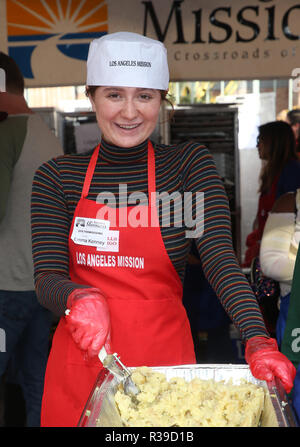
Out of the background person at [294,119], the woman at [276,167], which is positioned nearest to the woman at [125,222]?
the woman at [276,167]

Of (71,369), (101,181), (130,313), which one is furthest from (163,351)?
(101,181)

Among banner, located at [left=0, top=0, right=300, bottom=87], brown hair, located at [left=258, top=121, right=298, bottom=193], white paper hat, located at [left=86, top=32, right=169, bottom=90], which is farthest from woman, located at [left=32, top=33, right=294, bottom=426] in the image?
brown hair, located at [left=258, top=121, right=298, bottom=193]

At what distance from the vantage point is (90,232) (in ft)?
4.63

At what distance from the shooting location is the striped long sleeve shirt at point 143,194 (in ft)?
4.25

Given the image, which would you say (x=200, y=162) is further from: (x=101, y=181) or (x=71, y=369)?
(x=71, y=369)

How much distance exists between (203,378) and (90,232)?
513mm

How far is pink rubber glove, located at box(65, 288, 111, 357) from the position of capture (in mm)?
1062

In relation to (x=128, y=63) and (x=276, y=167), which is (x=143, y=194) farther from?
(x=276, y=167)

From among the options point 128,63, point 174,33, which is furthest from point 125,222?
point 174,33

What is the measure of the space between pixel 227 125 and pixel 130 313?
2927 mm

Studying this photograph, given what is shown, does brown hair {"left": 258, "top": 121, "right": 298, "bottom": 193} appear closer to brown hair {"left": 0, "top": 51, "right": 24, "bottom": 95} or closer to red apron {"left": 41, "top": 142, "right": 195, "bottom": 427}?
brown hair {"left": 0, "top": 51, "right": 24, "bottom": 95}

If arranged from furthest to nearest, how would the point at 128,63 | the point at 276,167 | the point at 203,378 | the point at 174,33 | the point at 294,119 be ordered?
the point at 294,119 → the point at 276,167 → the point at 174,33 → the point at 128,63 → the point at 203,378

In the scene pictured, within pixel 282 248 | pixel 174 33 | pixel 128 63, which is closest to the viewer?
pixel 128 63

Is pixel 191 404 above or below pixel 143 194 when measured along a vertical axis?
below
